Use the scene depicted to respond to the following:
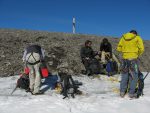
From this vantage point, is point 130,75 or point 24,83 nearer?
point 130,75

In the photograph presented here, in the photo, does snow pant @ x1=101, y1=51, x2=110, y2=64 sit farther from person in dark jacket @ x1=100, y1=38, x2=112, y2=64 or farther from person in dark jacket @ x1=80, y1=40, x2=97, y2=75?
person in dark jacket @ x1=80, y1=40, x2=97, y2=75

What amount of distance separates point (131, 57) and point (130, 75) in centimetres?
69

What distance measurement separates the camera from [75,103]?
40.6 feet

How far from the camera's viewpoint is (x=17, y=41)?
22797 millimetres

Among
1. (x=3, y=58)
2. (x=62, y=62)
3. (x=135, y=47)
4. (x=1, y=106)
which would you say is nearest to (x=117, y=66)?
(x=62, y=62)

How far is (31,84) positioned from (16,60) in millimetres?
6449

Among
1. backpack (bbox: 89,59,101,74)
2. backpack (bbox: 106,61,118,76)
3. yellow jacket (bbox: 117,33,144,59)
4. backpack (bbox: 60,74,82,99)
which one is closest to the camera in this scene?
yellow jacket (bbox: 117,33,144,59)

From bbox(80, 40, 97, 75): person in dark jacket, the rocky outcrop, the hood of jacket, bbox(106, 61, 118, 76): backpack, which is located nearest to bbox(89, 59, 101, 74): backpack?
bbox(80, 40, 97, 75): person in dark jacket

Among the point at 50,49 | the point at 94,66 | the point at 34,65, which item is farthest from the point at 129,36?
the point at 50,49

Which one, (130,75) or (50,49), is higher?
(50,49)

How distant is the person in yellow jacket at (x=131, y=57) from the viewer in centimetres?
1294

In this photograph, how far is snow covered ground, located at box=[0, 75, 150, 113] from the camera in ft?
38.3

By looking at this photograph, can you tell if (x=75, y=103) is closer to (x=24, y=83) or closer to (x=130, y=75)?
(x=130, y=75)

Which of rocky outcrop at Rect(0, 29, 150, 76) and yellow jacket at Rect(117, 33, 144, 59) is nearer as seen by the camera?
yellow jacket at Rect(117, 33, 144, 59)
